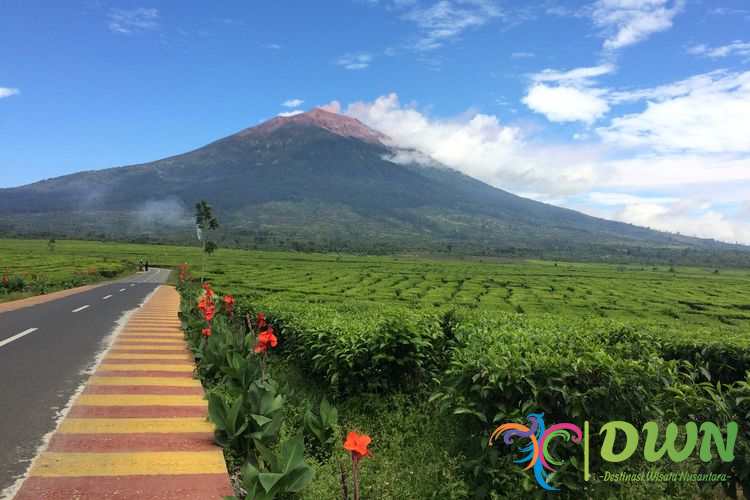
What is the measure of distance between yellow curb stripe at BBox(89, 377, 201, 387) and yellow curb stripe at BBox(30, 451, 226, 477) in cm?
254

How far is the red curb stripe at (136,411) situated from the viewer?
18.4 feet

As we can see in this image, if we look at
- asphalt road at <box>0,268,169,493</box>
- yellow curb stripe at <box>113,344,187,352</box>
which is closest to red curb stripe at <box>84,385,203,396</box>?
asphalt road at <box>0,268,169,493</box>

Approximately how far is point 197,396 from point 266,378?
1387 millimetres

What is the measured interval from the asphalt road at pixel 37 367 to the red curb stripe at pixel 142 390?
0.97 ft

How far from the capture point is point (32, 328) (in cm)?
1166

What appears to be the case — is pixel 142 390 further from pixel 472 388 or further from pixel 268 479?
pixel 472 388

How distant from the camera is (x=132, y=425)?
17.4 feet

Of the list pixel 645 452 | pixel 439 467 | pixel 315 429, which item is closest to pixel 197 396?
pixel 315 429

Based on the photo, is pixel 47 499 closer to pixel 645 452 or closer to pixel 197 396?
pixel 197 396

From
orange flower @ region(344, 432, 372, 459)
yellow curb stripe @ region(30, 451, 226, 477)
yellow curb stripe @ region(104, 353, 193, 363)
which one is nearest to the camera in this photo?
orange flower @ region(344, 432, 372, 459)

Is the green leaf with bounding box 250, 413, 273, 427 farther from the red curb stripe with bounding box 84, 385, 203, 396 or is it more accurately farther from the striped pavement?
the red curb stripe with bounding box 84, 385, 203, 396

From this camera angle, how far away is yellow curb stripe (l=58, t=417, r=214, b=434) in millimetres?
5117

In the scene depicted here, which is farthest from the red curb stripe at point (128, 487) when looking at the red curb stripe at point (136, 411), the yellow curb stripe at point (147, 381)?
the yellow curb stripe at point (147, 381)

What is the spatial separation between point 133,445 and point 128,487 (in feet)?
3.08
